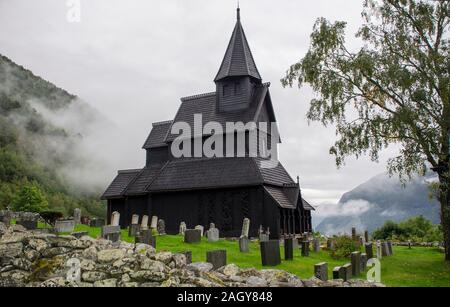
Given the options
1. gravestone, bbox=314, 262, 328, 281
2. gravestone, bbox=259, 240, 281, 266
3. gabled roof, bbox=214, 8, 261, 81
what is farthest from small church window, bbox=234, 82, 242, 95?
gravestone, bbox=314, 262, 328, 281

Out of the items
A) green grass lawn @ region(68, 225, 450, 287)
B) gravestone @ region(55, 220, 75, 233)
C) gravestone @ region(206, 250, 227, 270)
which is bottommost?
green grass lawn @ region(68, 225, 450, 287)

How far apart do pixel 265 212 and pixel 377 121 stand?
29.4ft

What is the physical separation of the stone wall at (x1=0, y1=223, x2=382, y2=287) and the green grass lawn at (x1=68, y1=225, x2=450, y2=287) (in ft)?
15.9

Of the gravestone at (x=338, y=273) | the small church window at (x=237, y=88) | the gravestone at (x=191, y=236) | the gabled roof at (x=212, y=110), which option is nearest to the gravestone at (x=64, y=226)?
the gravestone at (x=191, y=236)

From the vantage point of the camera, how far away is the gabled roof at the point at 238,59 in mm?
29764

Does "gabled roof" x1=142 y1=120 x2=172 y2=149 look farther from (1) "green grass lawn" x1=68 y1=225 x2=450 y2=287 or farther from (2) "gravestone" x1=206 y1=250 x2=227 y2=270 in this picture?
(2) "gravestone" x1=206 y1=250 x2=227 y2=270

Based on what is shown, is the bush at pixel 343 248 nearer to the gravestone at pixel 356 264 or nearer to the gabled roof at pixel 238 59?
the gravestone at pixel 356 264

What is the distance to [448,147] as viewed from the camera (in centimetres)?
1844

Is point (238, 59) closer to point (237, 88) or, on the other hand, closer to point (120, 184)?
point (237, 88)

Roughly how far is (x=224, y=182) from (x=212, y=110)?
7093 millimetres

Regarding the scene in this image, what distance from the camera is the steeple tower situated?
2958cm
